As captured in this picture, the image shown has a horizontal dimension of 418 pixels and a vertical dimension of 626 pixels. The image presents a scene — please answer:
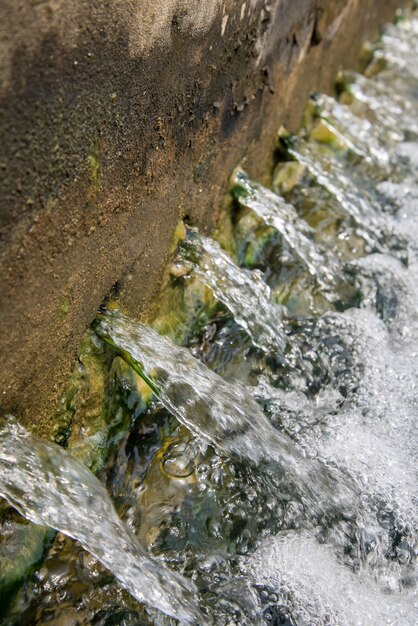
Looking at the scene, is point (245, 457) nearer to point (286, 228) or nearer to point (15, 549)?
point (15, 549)

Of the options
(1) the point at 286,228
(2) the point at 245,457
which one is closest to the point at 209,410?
(2) the point at 245,457

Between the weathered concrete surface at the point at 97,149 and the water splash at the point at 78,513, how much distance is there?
128 millimetres

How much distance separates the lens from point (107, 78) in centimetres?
201

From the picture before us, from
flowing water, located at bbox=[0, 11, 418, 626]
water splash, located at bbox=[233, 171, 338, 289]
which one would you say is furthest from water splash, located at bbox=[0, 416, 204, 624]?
water splash, located at bbox=[233, 171, 338, 289]

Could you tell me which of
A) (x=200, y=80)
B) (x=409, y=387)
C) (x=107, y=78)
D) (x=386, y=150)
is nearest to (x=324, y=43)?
(x=386, y=150)

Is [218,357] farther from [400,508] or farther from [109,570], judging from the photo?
[109,570]

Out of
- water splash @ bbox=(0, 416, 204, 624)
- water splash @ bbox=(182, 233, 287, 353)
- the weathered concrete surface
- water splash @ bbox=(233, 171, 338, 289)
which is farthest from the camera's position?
water splash @ bbox=(233, 171, 338, 289)

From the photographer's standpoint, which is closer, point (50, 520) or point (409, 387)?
point (50, 520)

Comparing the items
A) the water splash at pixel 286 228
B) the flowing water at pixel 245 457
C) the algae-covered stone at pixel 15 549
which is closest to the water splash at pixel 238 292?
the flowing water at pixel 245 457

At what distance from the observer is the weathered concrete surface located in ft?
5.69

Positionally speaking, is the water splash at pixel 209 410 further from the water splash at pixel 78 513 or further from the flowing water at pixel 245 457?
the water splash at pixel 78 513

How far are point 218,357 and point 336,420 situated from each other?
459mm

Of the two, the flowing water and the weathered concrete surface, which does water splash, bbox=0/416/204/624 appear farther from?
the weathered concrete surface

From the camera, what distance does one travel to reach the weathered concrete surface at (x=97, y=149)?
1.74m
